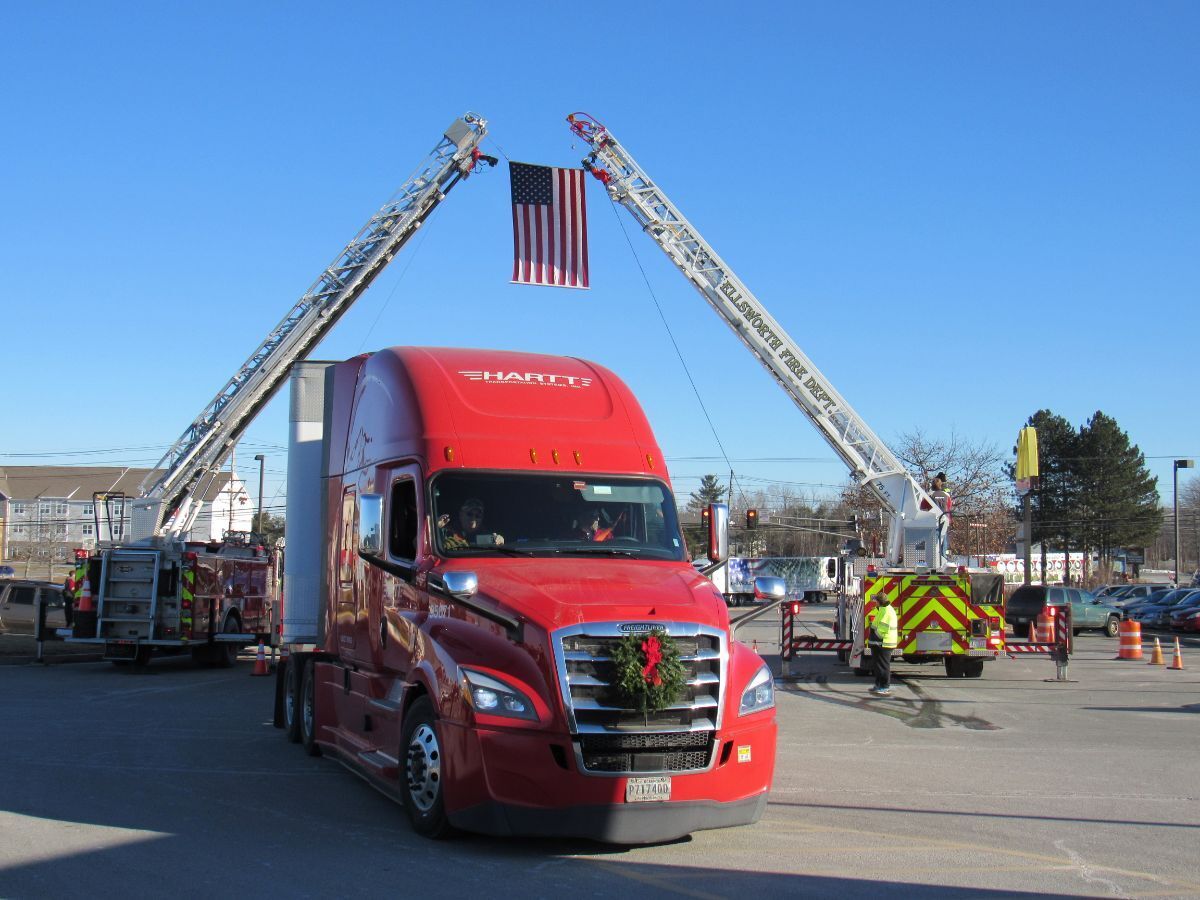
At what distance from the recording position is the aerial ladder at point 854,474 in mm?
19625

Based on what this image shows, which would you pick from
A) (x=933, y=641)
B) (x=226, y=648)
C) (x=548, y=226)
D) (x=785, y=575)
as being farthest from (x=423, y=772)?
(x=785, y=575)

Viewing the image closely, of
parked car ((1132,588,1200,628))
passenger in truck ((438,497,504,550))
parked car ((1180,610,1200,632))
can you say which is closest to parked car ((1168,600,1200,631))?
parked car ((1180,610,1200,632))

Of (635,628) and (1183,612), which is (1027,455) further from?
(635,628)

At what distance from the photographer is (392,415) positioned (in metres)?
9.34

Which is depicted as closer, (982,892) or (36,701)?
(982,892)

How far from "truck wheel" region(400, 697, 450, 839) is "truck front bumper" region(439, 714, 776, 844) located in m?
0.23

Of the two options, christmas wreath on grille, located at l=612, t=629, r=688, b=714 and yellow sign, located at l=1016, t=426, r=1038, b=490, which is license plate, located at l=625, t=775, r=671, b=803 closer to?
christmas wreath on grille, located at l=612, t=629, r=688, b=714

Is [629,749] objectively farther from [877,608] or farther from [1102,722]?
[877,608]

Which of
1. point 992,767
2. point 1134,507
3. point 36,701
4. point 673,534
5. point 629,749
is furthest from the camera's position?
point 1134,507

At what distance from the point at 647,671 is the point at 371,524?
108 inches

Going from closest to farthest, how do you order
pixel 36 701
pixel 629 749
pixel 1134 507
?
pixel 629 749 < pixel 36 701 < pixel 1134 507

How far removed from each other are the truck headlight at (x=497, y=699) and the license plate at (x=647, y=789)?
2.34 ft

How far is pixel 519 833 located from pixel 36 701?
39.5 feet

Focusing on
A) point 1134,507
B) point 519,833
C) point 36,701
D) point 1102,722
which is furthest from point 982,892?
point 1134,507
